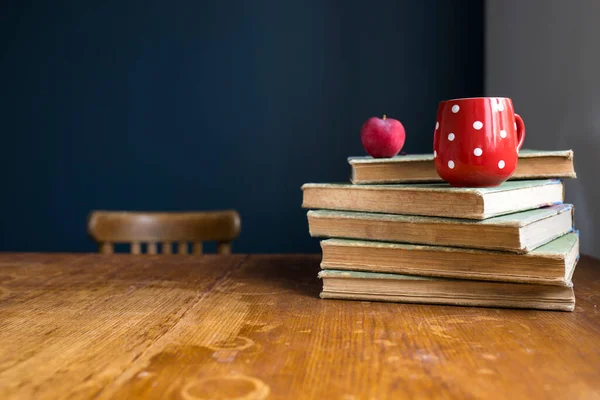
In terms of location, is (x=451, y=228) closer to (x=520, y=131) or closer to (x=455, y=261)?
(x=455, y=261)

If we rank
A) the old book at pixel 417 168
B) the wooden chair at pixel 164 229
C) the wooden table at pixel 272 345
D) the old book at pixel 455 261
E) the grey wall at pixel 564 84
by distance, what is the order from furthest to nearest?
the wooden chair at pixel 164 229 → the grey wall at pixel 564 84 → the old book at pixel 417 168 → the old book at pixel 455 261 → the wooden table at pixel 272 345

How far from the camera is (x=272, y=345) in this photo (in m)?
0.61

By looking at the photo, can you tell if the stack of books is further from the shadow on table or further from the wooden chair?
the wooden chair

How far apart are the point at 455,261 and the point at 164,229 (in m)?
0.98

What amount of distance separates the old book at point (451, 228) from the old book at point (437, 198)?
11 millimetres

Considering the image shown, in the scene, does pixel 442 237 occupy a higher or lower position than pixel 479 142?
lower

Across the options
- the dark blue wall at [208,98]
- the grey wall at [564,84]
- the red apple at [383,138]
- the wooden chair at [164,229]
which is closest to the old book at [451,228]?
the red apple at [383,138]

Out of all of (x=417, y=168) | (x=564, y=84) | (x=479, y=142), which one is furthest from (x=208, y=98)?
(x=479, y=142)

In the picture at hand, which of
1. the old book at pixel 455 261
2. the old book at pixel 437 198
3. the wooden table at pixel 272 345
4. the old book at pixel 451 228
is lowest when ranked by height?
the wooden table at pixel 272 345

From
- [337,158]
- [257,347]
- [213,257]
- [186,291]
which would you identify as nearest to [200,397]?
[257,347]

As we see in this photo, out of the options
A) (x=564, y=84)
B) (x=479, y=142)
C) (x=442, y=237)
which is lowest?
(x=442, y=237)

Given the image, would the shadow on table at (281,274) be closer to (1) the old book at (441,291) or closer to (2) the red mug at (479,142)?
(1) the old book at (441,291)

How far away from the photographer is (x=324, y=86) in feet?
8.46

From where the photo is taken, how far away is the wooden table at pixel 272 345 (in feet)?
1.62
